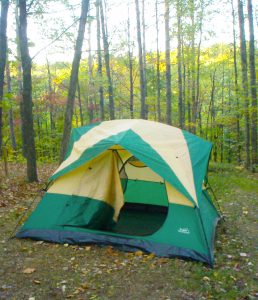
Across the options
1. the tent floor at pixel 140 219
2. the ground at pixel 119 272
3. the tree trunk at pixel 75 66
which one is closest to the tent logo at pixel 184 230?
the ground at pixel 119 272

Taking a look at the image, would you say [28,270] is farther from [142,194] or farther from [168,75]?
[168,75]

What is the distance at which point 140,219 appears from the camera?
6484 mm

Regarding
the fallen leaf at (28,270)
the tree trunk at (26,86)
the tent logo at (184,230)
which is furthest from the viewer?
the tree trunk at (26,86)

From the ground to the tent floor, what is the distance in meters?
1.04

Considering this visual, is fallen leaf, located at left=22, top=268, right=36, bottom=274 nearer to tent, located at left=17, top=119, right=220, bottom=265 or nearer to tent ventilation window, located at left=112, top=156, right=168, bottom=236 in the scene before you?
tent, located at left=17, top=119, right=220, bottom=265

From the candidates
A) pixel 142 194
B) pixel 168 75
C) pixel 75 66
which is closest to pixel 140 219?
pixel 142 194

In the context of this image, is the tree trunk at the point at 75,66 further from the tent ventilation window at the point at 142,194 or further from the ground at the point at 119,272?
the ground at the point at 119,272

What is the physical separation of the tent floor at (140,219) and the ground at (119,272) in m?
1.04

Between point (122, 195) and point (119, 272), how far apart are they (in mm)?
1602

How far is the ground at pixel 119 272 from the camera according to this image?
12.2ft

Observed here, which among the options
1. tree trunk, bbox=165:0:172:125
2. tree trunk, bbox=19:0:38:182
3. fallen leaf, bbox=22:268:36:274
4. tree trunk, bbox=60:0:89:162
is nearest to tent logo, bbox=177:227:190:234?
fallen leaf, bbox=22:268:36:274

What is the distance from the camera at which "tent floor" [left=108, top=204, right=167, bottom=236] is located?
19.2ft

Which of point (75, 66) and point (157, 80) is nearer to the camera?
point (75, 66)

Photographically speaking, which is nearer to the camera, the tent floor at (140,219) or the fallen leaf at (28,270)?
the fallen leaf at (28,270)
